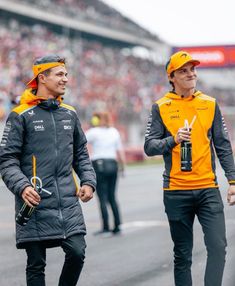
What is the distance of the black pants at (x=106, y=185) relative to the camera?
10.0 metres

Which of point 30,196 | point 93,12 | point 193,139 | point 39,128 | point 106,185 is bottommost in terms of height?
point 106,185

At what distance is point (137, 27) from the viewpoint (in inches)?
2216

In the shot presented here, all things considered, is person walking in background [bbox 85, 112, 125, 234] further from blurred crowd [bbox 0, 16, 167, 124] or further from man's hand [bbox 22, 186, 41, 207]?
blurred crowd [bbox 0, 16, 167, 124]

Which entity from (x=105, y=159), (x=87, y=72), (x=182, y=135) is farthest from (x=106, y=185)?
(x=87, y=72)

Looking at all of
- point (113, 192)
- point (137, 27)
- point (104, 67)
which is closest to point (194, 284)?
point (113, 192)

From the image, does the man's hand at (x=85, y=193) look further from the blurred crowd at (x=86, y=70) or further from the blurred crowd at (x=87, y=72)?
the blurred crowd at (x=86, y=70)

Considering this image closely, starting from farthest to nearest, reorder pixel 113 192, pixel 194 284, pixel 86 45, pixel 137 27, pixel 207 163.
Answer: pixel 137 27 → pixel 86 45 → pixel 113 192 → pixel 194 284 → pixel 207 163

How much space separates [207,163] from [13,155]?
4.40 feet

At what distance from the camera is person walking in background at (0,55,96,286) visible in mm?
4672

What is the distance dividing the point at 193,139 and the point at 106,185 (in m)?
5.14

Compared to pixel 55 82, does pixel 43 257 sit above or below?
below

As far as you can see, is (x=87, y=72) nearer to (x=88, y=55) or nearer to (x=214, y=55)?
(x=88, y=55)

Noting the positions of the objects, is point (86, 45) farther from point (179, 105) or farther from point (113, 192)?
point (179, 105)

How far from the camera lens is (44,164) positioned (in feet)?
15.5
